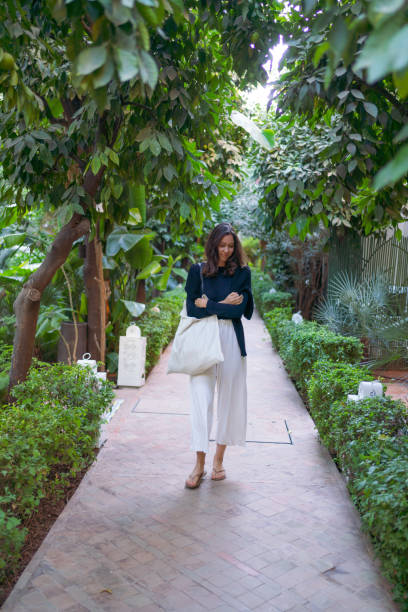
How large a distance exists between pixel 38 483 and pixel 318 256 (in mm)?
10757

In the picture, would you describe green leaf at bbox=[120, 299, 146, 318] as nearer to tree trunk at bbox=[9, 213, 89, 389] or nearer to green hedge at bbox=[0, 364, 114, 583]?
green hedge at bbox=[0, 364, 114, 583]

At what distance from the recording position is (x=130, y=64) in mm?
1419

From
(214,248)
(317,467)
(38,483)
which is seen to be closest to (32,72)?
(214,248)

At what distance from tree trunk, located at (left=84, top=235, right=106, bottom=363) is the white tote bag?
306 centimetres

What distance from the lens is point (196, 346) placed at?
14.2 ft

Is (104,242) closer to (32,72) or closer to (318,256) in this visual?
(32,72)

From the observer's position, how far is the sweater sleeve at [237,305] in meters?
4.39

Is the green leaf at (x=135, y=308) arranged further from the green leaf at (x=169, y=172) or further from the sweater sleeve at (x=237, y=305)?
the green leaf at (x=169, y=172)

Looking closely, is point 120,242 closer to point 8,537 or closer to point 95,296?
point 95,296

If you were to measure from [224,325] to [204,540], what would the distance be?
5.29 feet

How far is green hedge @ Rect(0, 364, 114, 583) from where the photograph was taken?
3029mm

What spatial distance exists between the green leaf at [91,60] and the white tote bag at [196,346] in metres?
3.01

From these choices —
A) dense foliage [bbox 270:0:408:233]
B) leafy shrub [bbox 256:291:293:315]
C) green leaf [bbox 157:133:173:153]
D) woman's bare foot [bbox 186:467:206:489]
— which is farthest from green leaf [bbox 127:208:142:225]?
leafy shrub [bbox 256:291:293:315]

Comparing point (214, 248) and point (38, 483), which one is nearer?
point (38, 483)
